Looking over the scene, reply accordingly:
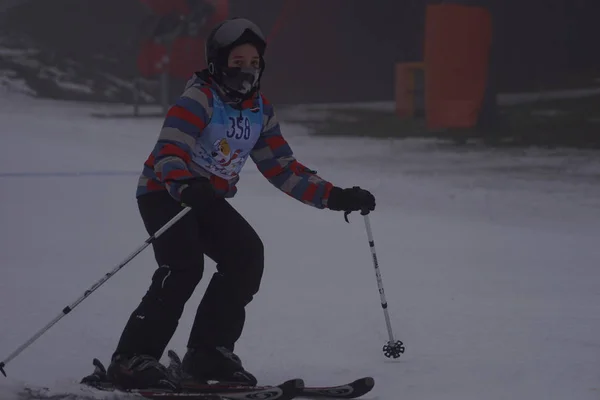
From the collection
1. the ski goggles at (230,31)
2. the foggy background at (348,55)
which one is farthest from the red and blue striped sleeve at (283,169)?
the foggy background at (348,55)

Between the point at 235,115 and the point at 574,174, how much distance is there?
17.7 feet

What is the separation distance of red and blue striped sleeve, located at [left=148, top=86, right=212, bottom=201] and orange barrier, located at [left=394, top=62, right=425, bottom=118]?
6.38 meters

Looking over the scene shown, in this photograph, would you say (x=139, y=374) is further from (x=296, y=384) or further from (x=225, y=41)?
(x=225, y=41)

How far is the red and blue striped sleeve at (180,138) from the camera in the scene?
241cm

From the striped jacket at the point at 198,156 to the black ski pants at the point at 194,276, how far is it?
0.08 metres

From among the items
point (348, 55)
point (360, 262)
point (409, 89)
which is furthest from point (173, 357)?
point (348, 55)

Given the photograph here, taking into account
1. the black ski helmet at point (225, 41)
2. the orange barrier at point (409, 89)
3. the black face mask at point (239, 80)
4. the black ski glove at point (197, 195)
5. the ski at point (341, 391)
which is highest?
the orange barrier at point (409, 89)

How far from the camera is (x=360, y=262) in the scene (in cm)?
492

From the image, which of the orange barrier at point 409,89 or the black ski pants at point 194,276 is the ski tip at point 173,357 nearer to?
the black ski pants at point 194,276

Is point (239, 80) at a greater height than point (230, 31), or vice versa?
point (230, 31)

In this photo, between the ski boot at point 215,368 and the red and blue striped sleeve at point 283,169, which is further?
the red and blue striped sleeve at point 283,169

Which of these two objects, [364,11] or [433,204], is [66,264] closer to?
[433,204]

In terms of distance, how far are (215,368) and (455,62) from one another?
696cm

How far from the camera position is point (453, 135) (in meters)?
8.92
